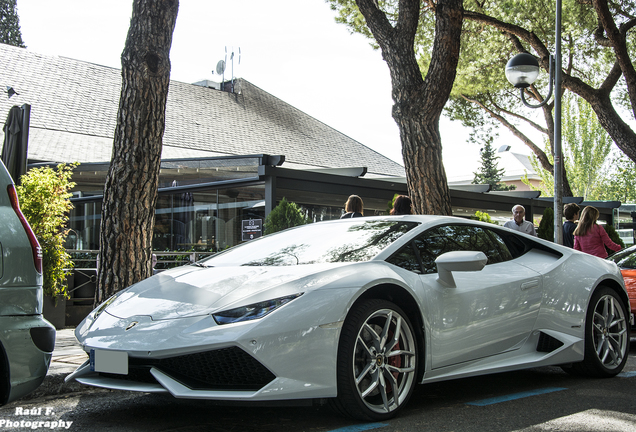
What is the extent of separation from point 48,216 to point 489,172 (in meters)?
68.3

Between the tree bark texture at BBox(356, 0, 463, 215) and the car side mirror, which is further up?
the tree bark texture at BBox(356, 0, 463, 215)

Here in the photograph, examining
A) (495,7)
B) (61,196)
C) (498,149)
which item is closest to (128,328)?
(61,196)

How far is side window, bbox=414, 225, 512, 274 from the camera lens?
165 inches

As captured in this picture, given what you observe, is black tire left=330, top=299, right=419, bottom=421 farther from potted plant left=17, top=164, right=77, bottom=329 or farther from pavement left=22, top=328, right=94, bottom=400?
potted plant left=17, top=164, right=77, bottom=329

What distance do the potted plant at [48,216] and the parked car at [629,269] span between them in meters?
6.68

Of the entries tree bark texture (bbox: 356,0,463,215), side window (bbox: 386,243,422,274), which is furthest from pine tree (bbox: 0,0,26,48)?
side window (bbox: 386,243,422,274)

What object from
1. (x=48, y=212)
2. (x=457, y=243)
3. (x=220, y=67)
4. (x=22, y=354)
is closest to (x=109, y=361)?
(x=22, y=354)

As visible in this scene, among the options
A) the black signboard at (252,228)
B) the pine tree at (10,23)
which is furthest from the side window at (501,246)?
the pine tree at (10,23)

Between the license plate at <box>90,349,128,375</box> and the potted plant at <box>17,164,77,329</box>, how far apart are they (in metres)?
4.72

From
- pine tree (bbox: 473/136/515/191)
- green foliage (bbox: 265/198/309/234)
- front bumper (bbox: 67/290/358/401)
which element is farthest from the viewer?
pine tree (bbox: 473/136/515/191)

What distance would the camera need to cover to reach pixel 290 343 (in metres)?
3.17

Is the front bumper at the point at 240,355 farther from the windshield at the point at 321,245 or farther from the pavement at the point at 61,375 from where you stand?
the pavement at the point at 61,375

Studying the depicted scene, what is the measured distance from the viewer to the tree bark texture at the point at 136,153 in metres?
6.15

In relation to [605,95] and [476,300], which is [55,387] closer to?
[476,300]
